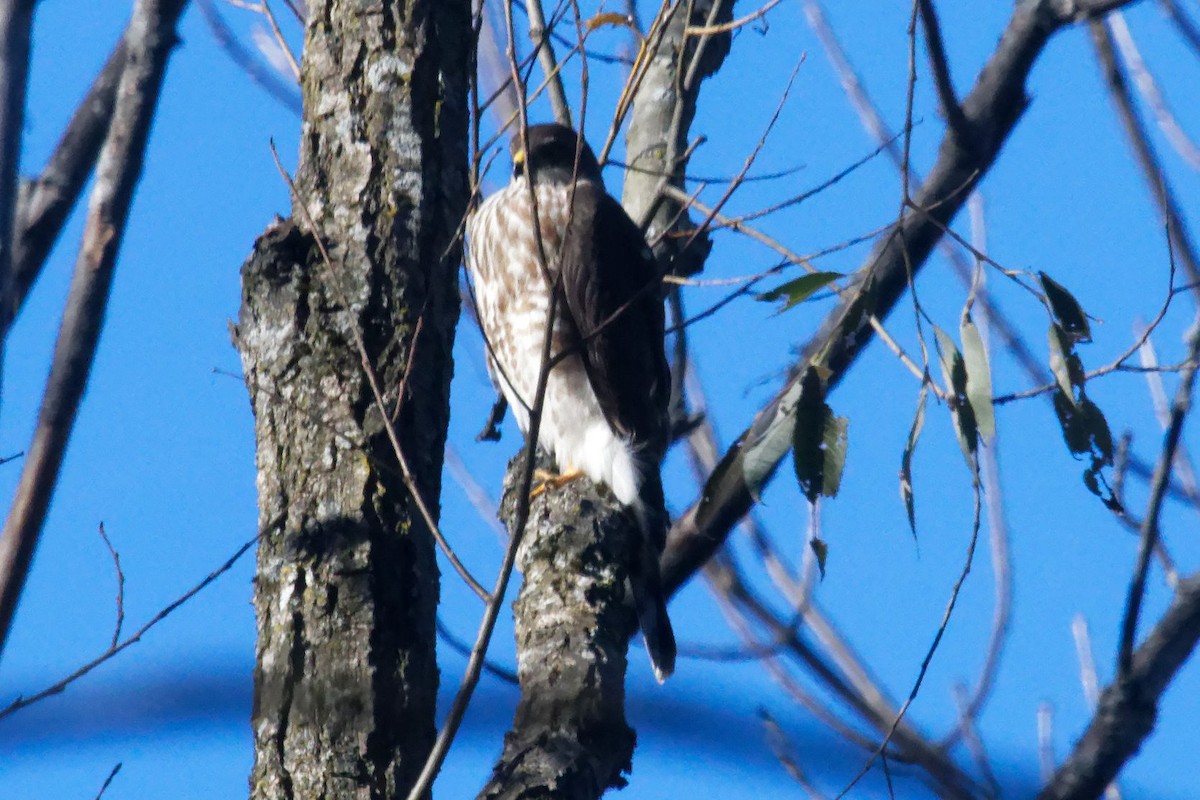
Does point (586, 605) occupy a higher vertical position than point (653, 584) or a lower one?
lower

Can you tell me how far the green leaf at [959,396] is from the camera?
102 inches

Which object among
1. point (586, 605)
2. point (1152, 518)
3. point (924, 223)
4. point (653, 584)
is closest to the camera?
point (1152, 518)

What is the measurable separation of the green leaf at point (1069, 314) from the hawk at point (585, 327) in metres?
1.01

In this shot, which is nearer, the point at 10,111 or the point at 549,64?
the point at 10,111

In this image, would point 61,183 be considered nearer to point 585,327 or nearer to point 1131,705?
point 1131,705

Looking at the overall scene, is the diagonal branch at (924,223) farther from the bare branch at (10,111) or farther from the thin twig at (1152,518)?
the bare branch at (10,111)

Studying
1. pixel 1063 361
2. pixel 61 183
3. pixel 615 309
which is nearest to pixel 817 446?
pixel 1063 361

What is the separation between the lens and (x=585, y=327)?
3549 millimetres

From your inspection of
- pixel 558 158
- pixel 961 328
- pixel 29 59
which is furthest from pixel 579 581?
pixel 558 158

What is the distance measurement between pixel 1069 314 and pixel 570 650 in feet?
3.87

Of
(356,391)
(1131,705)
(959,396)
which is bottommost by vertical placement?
(1131,705)

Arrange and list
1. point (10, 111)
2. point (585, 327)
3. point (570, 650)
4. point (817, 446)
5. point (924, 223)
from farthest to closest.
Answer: point (585, 327) < point (924, 223) < point (817, 446) < point (570, 650) < point (10, 111)

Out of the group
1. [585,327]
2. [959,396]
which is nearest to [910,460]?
[959,396]

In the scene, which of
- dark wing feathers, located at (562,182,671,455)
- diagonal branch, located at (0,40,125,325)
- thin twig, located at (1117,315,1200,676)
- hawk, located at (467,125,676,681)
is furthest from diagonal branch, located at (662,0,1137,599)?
diagonal branch, located at (0,40,125,325)
